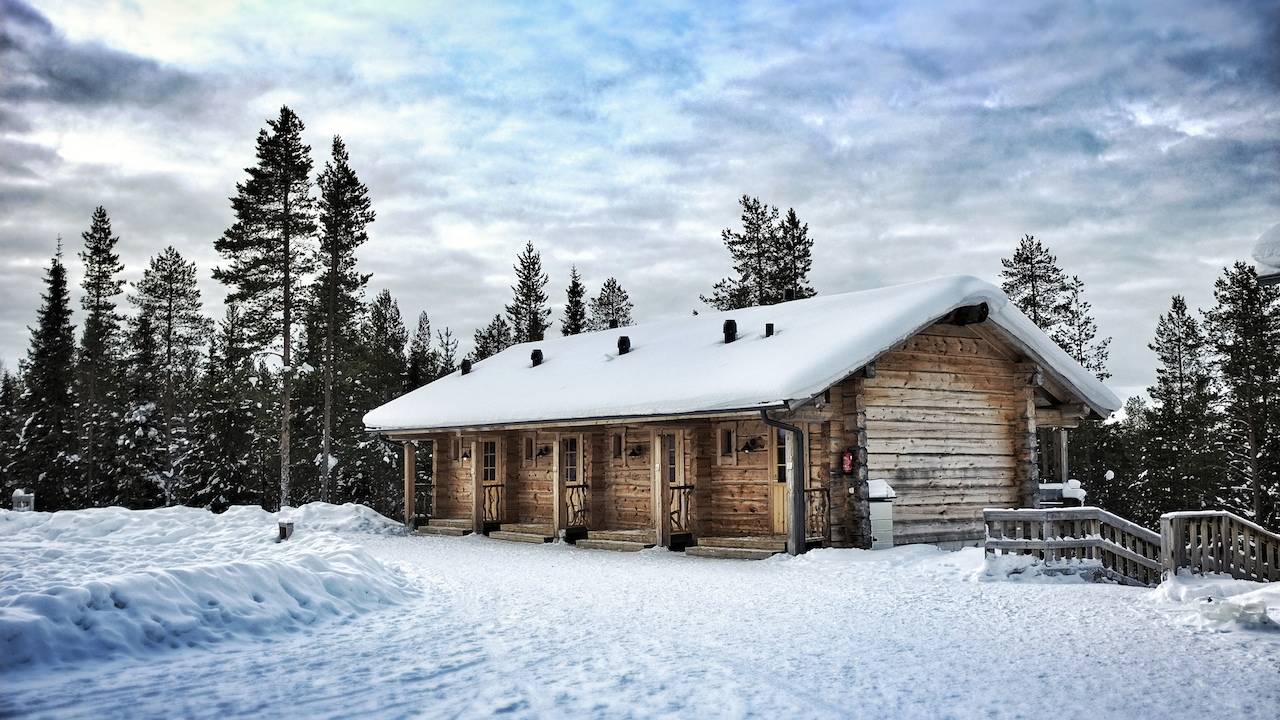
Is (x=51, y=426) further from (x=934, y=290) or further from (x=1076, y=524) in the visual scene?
(x=1076, y=524)

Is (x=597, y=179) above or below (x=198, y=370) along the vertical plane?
above

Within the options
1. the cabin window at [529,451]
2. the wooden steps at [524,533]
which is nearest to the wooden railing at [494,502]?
the wooden steps at [524,533]

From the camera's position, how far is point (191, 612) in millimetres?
8008

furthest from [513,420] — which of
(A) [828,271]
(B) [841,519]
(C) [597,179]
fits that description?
(A) [828,271]

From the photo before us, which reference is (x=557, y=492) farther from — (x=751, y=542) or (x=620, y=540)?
(x=751, y=542)

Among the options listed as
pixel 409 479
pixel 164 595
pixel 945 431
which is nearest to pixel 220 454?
pixel 409 479

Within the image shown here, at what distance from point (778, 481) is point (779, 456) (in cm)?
44

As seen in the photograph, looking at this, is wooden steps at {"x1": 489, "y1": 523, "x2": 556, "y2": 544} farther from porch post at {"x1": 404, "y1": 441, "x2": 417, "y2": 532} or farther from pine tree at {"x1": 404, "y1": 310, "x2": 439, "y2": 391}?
pine tree at {"x1": 404, "y1": 310, "x2": 439, "y2": 391}

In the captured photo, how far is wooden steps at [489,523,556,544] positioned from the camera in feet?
69.2

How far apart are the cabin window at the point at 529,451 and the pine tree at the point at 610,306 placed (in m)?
27.8

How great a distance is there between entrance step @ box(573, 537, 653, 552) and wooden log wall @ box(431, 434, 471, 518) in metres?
6.47

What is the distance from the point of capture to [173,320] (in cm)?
4647

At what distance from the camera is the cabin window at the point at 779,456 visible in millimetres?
17531

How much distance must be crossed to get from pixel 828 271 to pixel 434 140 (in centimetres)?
2533
